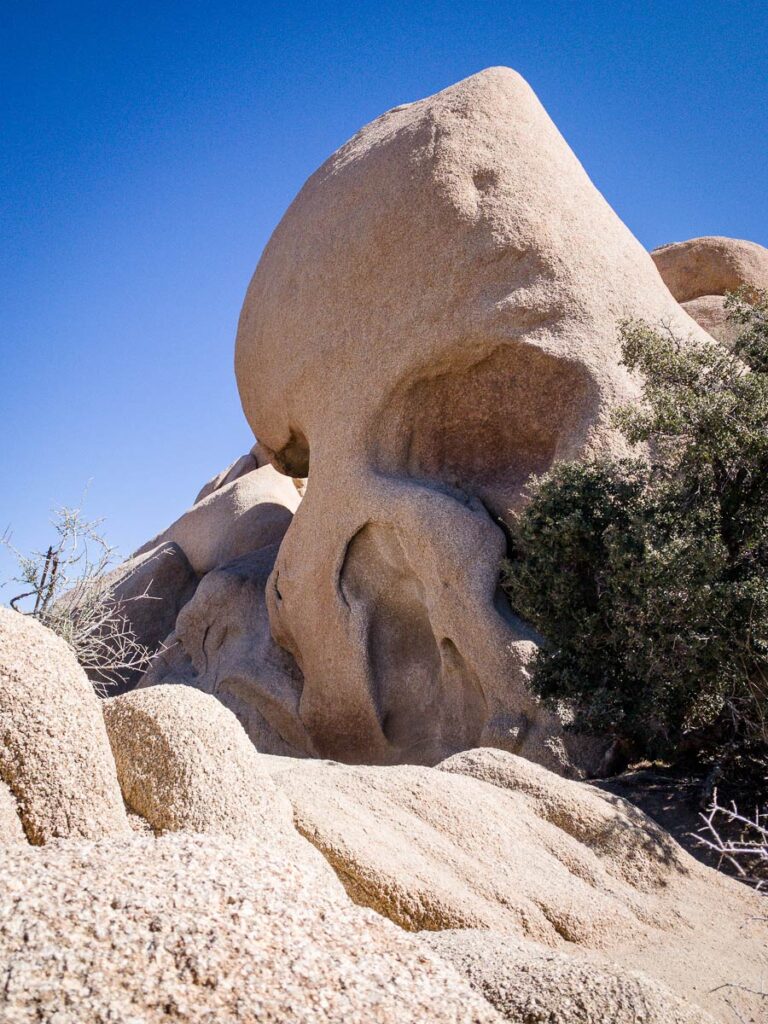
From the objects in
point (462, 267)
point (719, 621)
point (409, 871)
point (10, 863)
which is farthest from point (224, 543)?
point (10, 863)

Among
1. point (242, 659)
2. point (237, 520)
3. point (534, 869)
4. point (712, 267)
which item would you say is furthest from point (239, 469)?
point (534, 869)

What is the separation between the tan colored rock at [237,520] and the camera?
16.8 m

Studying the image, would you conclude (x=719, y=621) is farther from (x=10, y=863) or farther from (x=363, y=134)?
(x=363, y=134)

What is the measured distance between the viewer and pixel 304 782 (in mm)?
5500

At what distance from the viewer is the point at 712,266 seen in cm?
1858

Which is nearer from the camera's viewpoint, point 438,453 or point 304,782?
point 304,782

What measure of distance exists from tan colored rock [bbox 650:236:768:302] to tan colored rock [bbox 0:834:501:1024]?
58.9ft

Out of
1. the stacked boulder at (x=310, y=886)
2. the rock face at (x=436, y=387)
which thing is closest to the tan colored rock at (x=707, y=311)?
the rock face at (x=436, y=387)

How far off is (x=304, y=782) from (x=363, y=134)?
10962 mm

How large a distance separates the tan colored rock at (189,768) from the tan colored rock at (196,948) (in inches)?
48.2

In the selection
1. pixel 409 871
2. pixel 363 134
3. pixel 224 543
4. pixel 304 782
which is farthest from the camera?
pixel 224 543

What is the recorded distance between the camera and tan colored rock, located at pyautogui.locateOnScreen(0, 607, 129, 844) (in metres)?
3.53

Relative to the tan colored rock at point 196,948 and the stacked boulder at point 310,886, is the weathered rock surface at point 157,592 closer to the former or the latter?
the stacked boulder at point 310,886

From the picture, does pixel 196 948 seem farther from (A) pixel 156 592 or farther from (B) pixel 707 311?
(B) pixel 707 311
